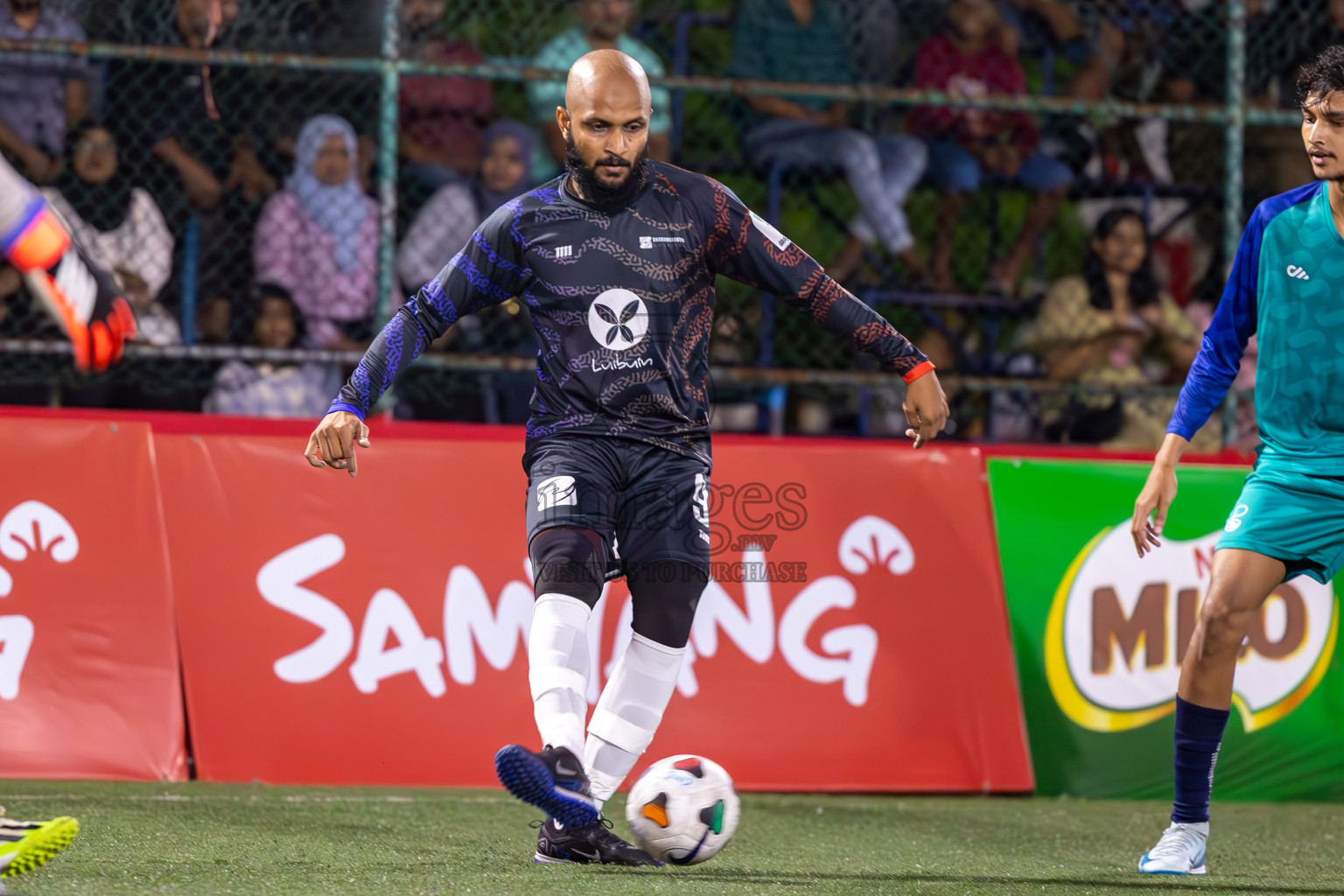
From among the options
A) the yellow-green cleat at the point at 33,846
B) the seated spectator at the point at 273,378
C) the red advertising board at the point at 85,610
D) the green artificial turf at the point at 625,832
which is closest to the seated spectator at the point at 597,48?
the seated spectator at the point at 273,378

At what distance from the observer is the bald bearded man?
3.92 metres

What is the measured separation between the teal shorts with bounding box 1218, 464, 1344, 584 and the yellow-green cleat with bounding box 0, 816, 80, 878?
9.78ft

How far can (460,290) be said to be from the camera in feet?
13.3

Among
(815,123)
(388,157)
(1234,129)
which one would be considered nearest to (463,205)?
(388,157)

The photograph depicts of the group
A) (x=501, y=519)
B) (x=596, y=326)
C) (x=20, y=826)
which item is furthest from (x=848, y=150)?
(x=20, y=826)

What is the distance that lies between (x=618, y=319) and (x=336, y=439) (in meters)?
0.77

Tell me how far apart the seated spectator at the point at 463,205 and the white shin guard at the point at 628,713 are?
3.79 m

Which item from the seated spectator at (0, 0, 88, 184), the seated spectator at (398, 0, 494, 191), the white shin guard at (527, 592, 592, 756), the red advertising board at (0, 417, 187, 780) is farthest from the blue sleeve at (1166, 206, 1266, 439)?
the seated spectator at (0, 0, 88, 184)

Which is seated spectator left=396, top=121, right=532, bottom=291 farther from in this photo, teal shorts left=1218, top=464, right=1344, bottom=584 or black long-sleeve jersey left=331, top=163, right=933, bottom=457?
teal shorts left=1218, top=464, right=1344, bottom=584

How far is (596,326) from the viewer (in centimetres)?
401

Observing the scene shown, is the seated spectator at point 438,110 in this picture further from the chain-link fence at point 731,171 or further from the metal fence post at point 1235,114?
the metal fence post at point 1235,114

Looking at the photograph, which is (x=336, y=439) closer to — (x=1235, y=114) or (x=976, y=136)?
(x=1235, y=114)

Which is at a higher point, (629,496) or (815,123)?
(815,123)

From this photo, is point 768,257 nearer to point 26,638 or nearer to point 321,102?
point 26,638
